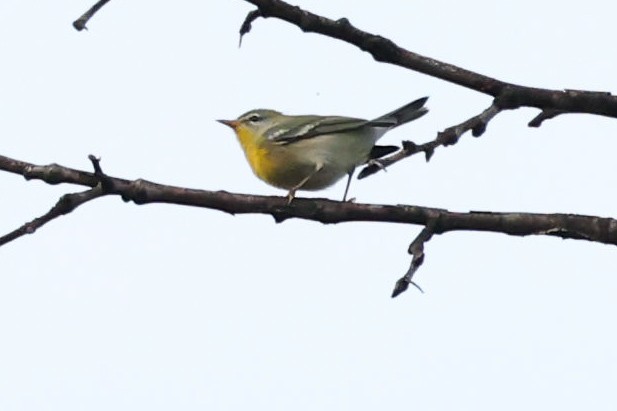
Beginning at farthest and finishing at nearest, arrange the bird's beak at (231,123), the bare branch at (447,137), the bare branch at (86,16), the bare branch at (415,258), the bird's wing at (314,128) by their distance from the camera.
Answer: the bird's beak at (231,123), the bird's wing at (314,128), the bare branch at (447,137), the bare branch at (415,258), the bare branch at (86,16)

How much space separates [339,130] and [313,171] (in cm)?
36

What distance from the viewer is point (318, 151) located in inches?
308

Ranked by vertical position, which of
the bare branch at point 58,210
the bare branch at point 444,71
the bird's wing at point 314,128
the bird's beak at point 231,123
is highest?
the bird's beak at point 231,123

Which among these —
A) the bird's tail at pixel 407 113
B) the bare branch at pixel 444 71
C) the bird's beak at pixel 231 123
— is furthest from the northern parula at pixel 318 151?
the bare branch at pixel 444 71

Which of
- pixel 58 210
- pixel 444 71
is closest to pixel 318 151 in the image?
pixel 444 71

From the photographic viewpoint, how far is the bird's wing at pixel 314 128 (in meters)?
7.84

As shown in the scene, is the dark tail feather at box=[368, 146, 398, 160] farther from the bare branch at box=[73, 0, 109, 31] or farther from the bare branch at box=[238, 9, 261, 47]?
the bare branch at box=[73, 0, 109, 31]

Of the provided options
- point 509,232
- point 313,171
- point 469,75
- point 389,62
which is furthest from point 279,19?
point 313,171

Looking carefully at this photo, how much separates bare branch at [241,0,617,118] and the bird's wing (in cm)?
358

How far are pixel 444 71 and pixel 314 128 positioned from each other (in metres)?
4.18

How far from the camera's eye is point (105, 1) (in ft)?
11.3

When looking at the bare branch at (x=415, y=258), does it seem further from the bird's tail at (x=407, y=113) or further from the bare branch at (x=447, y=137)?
the bird's tail at (x=407, y=113)

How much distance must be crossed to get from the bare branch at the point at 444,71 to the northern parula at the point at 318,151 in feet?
11.1

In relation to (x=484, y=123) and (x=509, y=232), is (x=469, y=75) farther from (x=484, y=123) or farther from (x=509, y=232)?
(x=509, y=232)
